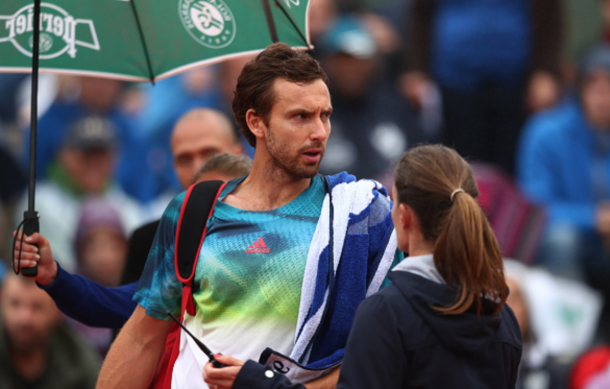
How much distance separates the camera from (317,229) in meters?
2.71

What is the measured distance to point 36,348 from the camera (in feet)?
19.9

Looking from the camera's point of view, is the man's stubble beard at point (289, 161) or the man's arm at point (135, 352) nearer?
the man's stubble beard at point (289, 161)

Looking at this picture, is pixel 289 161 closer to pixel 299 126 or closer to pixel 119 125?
pixel 299 126

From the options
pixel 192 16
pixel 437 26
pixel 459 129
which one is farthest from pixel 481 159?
pixel 192 16

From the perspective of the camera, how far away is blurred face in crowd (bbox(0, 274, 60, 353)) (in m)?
6.07

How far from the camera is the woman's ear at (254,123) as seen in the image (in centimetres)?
287

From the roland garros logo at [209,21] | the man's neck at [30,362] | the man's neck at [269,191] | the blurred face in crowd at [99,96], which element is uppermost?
the roland garros logo at [209,21]

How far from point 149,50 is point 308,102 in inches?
50.6

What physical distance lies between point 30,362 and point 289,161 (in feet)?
13.1

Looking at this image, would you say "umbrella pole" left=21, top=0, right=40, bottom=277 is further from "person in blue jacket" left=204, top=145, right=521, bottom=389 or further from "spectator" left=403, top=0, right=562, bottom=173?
"spectator" left=403, top=0, right=562, bottom=173

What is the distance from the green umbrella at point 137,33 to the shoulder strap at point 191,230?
0.91m

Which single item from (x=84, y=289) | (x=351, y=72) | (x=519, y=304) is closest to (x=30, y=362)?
(x=84, y=289)

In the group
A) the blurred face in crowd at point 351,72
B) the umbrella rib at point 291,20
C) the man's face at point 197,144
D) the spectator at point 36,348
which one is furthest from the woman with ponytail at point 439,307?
the spectator at point 36,348

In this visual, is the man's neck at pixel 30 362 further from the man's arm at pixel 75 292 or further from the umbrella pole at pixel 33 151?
the umbrella pole at pixel 33 151
